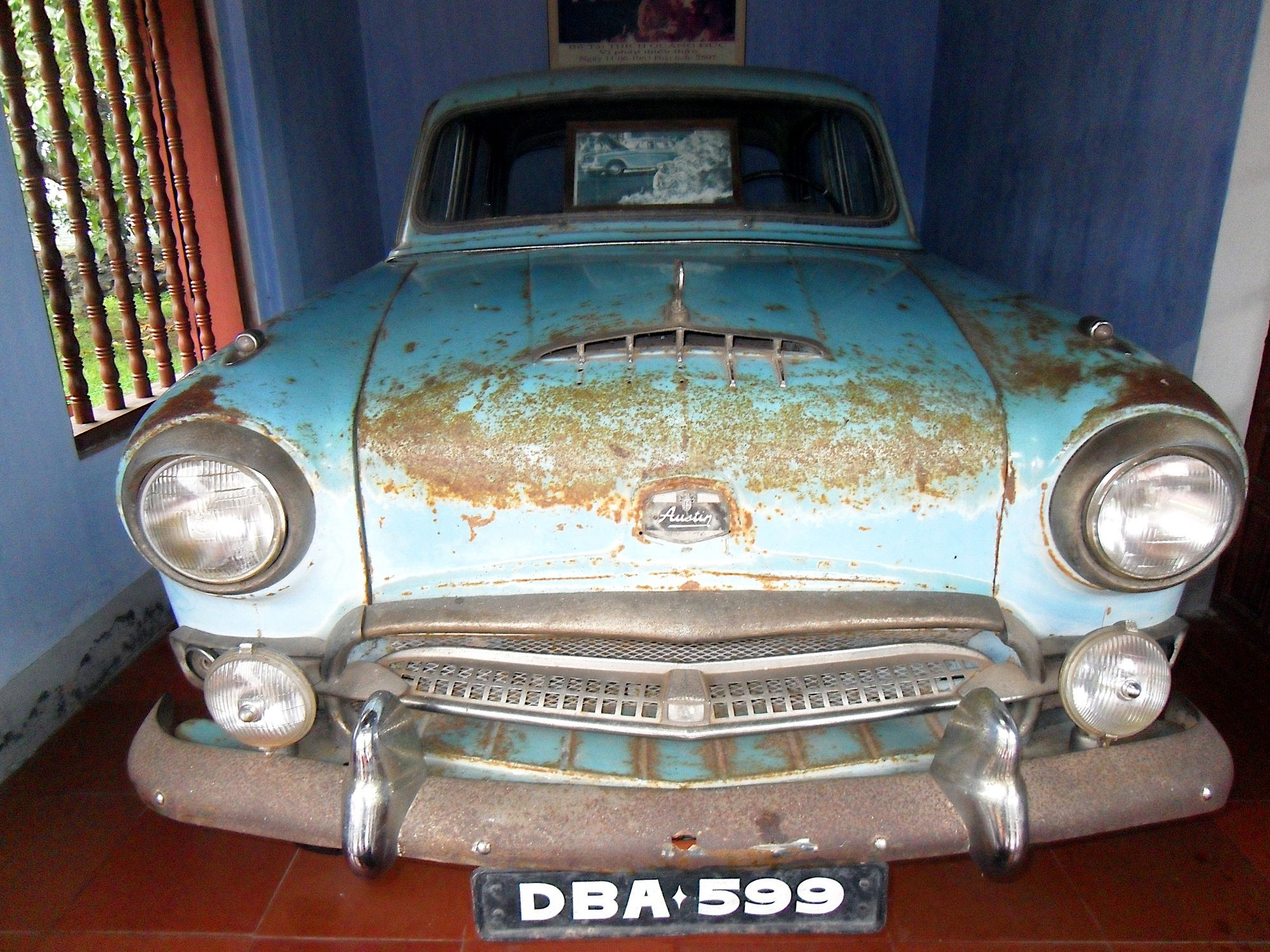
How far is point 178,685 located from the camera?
8.64 ft

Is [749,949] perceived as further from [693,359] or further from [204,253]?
[204,253]

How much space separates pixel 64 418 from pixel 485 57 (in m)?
4.11

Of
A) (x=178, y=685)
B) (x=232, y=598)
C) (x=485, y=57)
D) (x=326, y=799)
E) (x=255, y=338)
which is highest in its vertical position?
(x=485, y=57)

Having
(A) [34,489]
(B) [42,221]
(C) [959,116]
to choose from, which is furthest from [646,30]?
(A) [34,489]

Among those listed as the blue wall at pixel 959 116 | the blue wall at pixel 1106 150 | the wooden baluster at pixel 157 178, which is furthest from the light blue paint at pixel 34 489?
the blue wall at pixel 1106 150

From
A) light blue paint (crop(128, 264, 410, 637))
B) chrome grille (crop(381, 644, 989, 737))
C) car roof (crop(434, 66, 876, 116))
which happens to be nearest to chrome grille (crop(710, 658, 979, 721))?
chrome grille (crop(381, 644, 989, 737))

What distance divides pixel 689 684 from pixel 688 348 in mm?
567

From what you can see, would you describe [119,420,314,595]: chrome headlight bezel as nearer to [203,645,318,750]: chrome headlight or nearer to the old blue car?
the old blue car

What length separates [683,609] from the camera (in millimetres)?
1433

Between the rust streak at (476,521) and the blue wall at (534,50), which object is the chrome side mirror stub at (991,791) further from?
the blue wall at (534,50)

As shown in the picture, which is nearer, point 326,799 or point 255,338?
point 326,799

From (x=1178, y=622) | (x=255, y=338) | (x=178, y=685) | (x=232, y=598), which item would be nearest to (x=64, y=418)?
(x=178, y=685)

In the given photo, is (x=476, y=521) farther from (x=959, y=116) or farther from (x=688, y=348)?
(x=959, y=116)

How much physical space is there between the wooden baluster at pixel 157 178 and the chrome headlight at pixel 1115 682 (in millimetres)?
3471
